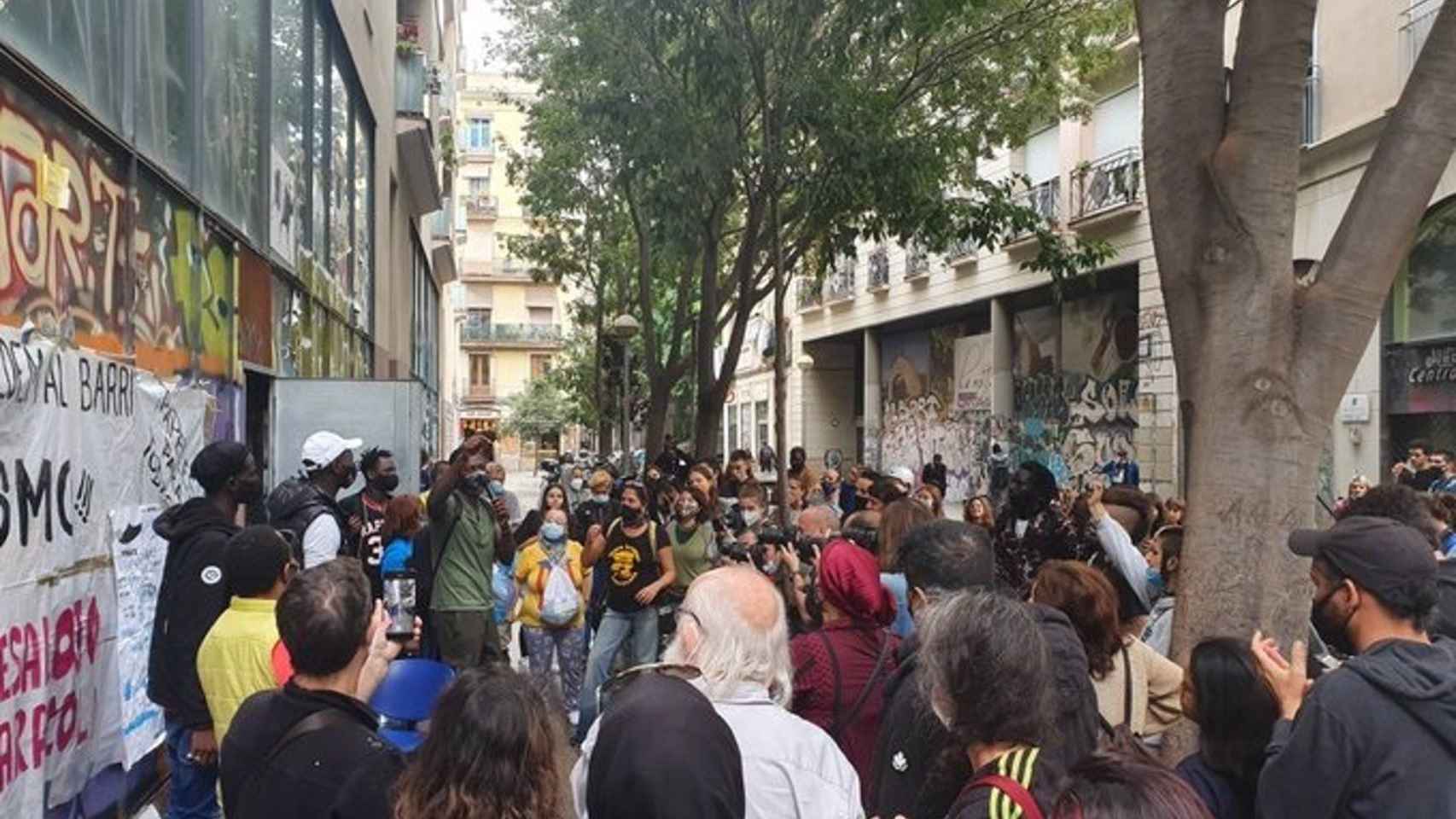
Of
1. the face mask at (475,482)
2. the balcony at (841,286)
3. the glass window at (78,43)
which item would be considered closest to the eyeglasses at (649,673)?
the glass window at (78,43)

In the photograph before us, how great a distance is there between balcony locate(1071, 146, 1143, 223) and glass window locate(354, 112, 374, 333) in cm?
1164

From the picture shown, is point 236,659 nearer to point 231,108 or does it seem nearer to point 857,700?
point 857,700

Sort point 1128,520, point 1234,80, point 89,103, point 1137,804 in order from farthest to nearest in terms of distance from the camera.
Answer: point 1128,520 < point 89,103 < point 1234,80 < point 1137,804

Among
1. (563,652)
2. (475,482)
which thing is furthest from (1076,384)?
(475,482)

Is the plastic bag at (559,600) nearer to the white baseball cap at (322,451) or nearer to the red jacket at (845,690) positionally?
the white baseball cap at (322,451)

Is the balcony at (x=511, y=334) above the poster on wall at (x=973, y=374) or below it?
above

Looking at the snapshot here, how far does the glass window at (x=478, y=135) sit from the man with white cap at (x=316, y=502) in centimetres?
6540

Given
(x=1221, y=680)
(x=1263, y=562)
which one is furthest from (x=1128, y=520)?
(x=1221, y=680)

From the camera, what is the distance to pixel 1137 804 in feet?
6.07

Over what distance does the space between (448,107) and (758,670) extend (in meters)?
33.3

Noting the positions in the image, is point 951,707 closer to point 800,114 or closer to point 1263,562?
point 1263,562

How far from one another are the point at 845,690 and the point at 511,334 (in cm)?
7384

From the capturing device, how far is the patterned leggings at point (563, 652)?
899 cm

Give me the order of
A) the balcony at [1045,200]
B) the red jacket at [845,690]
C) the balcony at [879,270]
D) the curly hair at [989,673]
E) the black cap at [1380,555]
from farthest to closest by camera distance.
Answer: the balcony at [879,270]
the balcony at [1045,200]
the red jacket at [845,690]
the black cap at [1380,555]
the curly hair at [989,673]
